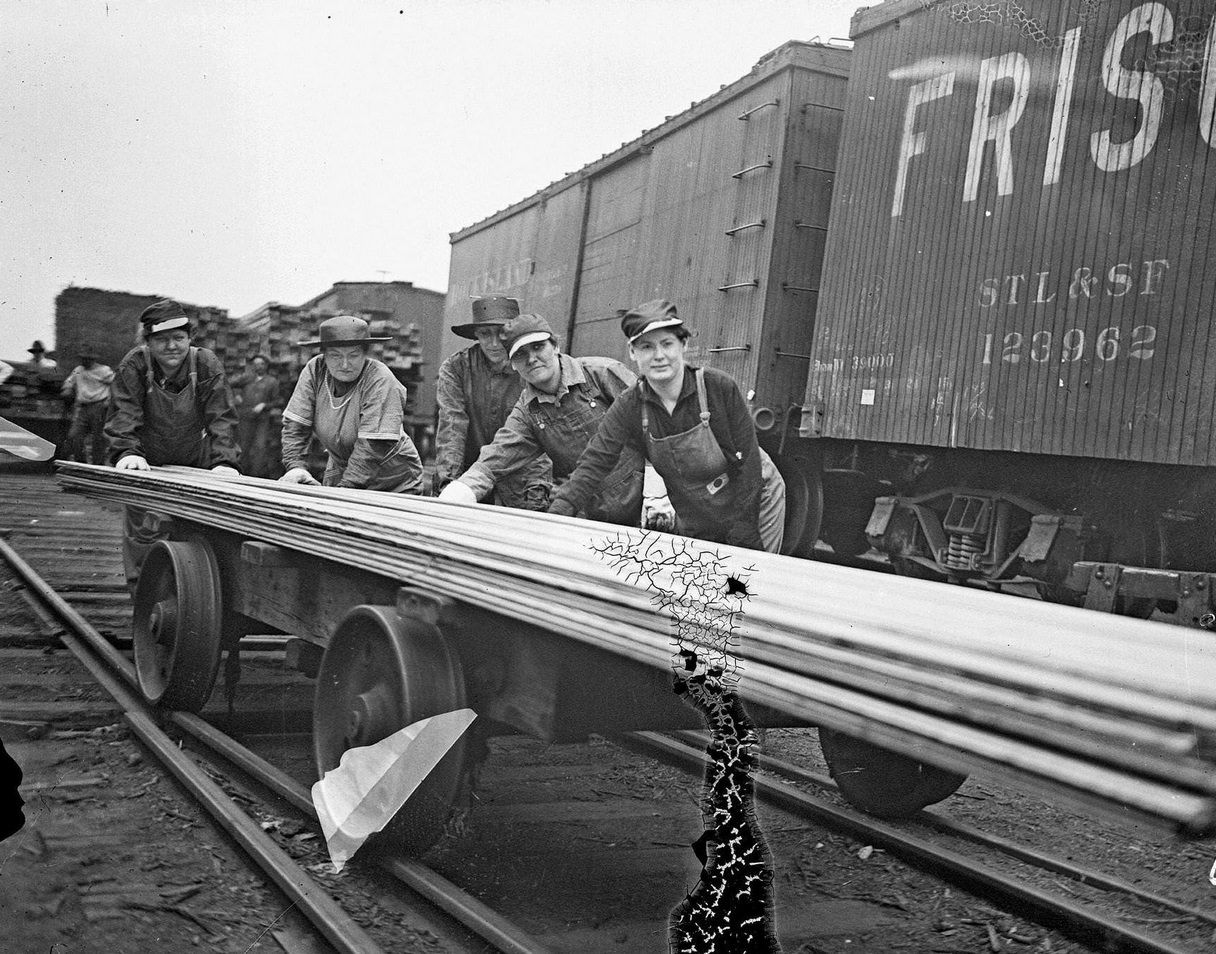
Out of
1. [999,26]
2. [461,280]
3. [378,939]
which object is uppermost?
[999,26]

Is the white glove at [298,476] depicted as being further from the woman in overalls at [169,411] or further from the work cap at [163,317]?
the work cap at [163,317]

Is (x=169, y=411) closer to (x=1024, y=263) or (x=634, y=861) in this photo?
(x=634, y=861)

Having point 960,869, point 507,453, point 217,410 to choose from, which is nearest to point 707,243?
point 507,453

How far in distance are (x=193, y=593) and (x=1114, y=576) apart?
284cm

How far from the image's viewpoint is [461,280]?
137 inches

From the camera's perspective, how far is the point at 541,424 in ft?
12.2

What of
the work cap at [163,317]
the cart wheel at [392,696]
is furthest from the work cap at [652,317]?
the work cap at [163,317]

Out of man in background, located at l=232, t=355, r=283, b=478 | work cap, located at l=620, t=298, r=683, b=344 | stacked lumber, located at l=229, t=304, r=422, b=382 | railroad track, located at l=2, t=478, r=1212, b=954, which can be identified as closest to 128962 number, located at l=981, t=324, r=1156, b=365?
work cap, located at l=620, t=298, r=683, b=344

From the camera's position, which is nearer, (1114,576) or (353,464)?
(1114,576)

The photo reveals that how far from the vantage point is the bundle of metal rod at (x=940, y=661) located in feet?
3.01

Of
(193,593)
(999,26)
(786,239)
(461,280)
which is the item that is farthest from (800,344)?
(193,593)

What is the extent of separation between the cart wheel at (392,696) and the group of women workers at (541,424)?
69 centimetres

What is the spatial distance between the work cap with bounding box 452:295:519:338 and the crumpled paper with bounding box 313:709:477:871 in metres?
2.27

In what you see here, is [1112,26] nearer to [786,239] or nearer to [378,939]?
[786,239]
